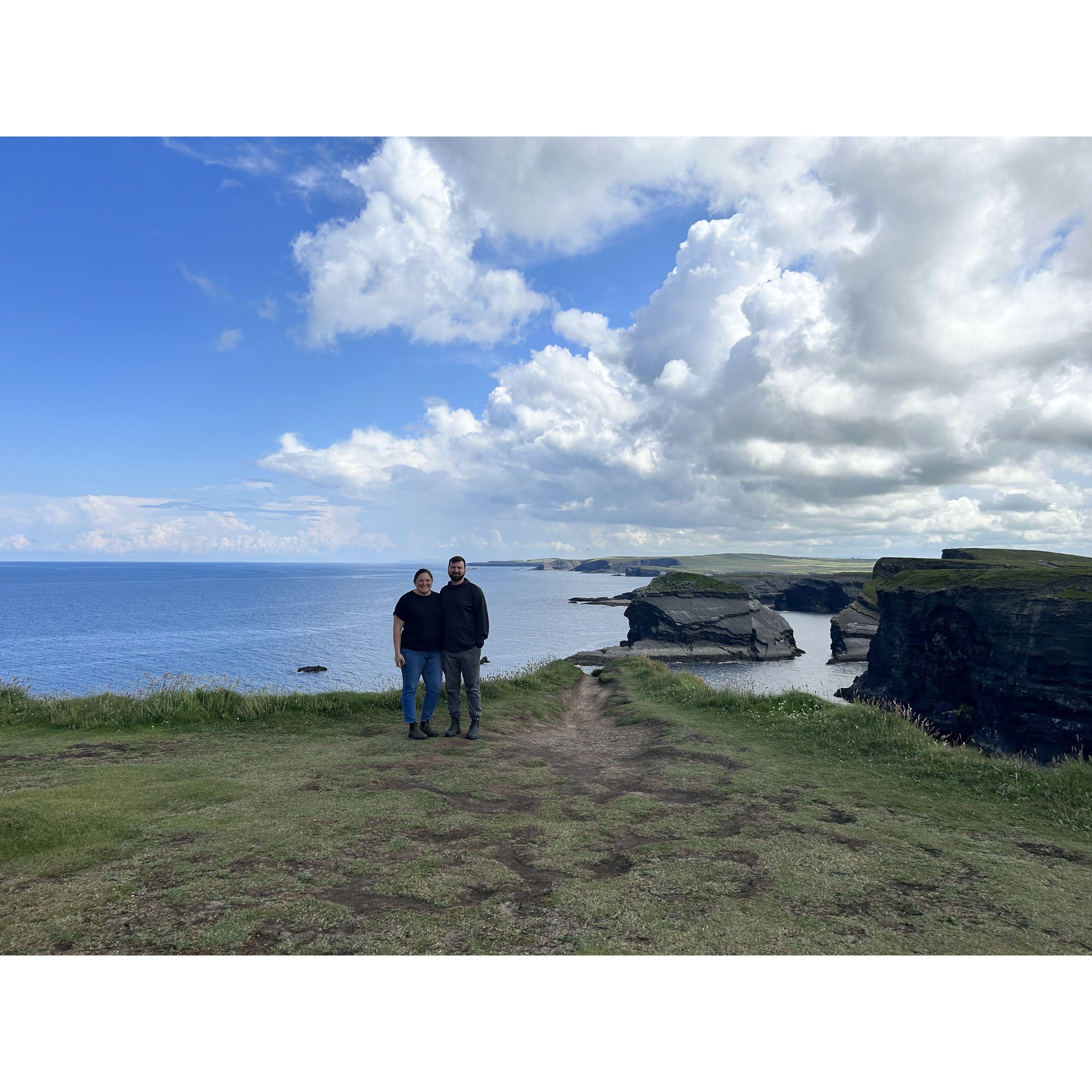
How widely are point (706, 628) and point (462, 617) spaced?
8335cm

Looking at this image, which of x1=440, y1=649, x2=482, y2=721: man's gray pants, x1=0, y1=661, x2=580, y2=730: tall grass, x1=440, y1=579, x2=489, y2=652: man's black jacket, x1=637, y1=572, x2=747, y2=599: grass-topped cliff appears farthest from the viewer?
x1=637, y1=572, x2=747, y2=599: grass-topped cliff

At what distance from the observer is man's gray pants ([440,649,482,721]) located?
43.9ft

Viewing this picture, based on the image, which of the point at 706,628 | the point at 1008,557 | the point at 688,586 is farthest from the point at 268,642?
the point at 1008,557

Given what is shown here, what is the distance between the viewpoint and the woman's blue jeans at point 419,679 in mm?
13375

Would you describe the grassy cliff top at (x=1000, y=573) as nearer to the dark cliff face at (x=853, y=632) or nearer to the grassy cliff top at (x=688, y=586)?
the dark cliff face at (x=853, y=632)

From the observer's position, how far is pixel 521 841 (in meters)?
7.58

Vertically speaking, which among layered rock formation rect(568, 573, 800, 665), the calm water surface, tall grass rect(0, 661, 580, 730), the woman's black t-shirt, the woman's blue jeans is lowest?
the calm water surface

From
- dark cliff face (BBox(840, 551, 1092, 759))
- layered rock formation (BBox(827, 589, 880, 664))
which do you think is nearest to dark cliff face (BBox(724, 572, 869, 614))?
layered rock formation (BBox(827, 589, 880, 664))

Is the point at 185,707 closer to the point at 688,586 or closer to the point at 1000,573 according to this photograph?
the point at 1000,573

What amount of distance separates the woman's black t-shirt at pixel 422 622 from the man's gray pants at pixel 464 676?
505mm

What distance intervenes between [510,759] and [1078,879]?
909cm

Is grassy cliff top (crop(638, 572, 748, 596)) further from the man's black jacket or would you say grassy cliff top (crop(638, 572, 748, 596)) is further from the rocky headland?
the man's black jacket

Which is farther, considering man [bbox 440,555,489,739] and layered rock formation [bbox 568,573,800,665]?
layered rock formation [bbox 568,573,800,665]

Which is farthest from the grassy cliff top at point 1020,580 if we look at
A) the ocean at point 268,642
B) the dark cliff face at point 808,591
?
the dark cliff face at point 808,591
